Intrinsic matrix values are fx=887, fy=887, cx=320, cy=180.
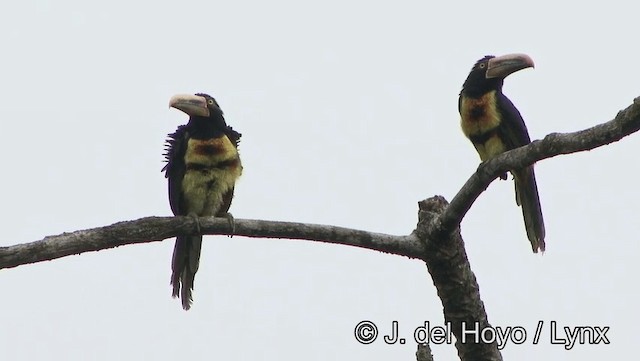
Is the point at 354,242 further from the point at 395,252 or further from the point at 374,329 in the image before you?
the point at 374,329

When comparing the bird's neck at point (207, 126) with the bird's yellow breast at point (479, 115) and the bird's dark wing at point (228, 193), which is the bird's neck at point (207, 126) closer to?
the bird's dark wing at point (228, 193)

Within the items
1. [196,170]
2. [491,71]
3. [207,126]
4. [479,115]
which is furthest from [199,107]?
[491,71]

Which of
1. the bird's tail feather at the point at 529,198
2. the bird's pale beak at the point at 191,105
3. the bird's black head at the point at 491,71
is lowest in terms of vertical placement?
the bird's tail feather at the point at 529,198

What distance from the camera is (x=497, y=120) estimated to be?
664 centimetres

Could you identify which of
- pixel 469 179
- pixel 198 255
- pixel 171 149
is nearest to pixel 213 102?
pixel 171 149

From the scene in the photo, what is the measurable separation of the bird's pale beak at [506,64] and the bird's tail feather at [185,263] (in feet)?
8.44

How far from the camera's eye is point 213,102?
6.98 meters

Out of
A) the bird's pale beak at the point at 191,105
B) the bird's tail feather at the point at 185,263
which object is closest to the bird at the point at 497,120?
the bird's pale beak at the point at 191,105

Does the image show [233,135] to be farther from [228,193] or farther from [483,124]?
[483,124]

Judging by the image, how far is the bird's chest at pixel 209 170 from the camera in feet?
21.4

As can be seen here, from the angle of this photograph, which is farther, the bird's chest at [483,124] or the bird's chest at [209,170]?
the bird's chest at [483,124]

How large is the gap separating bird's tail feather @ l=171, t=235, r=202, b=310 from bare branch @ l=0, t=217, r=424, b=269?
5.55 feet

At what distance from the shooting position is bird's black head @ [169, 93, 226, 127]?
6809 millimetres

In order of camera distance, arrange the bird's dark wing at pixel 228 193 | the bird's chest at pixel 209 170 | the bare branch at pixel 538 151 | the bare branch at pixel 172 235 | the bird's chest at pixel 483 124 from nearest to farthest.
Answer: the bare branch at pixel 538 151 < the bare branch at pixel 172 235 < the bird's chest at pixel 209 170 < the bird's chest at pixel 483 124 < the bird's dark wing at pixel 228 193
